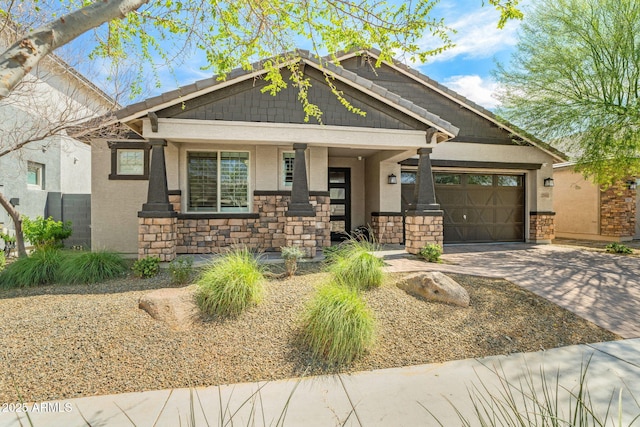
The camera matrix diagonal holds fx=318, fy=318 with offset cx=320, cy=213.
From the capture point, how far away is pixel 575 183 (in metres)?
14.2

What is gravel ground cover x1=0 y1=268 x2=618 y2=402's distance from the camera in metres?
3.25

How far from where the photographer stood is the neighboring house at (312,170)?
7266 millimetres

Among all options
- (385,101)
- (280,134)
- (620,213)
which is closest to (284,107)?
(280,134)

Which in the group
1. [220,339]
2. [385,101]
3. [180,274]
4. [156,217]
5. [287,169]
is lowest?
[220,339]

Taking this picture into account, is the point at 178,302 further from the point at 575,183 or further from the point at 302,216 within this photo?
the point at 575,183

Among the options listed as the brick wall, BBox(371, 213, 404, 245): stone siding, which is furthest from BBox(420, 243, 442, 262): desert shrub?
the brick wall

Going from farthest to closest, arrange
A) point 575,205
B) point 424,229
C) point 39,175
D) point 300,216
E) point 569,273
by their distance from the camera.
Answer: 1. point 575,205
2. point 39,175
3. point 424,229
4. point 300,216
5. point 569,273

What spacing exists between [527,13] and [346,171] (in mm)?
7262

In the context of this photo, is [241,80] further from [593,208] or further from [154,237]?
[593,208]

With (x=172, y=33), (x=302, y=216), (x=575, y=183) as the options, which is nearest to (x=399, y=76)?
(x=302, y=216)

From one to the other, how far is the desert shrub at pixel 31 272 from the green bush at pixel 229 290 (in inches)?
154

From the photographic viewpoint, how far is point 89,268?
6258 mm

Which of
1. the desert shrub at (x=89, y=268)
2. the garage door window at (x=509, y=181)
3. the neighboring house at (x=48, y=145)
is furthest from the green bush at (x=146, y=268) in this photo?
the garage door window at (x=509, y=181)

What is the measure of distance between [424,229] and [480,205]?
4.81 meters
